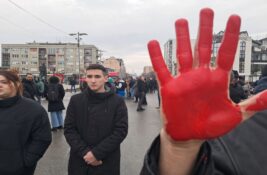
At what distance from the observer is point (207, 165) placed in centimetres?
98

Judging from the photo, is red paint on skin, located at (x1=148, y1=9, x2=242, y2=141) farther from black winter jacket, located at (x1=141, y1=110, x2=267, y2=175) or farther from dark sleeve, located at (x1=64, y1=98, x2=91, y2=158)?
dark sleeve, located at (x1=64, y1=98, x2=91, y2=158)

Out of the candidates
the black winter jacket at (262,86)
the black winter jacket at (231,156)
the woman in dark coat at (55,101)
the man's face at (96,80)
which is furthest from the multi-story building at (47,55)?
the black winter jacket at (231,156)

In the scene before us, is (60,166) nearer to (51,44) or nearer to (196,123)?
(196,123)

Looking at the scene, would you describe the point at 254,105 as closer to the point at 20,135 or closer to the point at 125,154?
the point at 20,135

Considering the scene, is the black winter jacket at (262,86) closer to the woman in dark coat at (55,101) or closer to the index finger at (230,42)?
the index finger at (230,42)

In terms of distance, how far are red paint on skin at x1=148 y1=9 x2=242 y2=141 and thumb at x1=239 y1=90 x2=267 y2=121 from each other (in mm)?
21

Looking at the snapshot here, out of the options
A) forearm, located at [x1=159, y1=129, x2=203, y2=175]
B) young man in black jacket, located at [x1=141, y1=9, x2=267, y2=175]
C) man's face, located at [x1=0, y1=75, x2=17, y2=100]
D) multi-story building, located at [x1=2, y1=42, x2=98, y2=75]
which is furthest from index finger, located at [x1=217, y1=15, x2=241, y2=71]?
multi-story building, located at [x1=2, y1=42, x2=98, y2=75]

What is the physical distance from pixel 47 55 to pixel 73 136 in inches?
3906

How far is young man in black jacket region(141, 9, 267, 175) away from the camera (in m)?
0.93

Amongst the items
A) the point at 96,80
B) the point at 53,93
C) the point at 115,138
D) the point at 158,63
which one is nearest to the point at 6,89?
the point at 96,80

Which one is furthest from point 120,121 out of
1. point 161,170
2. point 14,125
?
point 161,170

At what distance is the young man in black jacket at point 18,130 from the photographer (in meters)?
2.56

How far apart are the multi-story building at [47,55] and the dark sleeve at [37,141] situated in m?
93.3

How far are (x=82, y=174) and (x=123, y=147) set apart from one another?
114 inches
